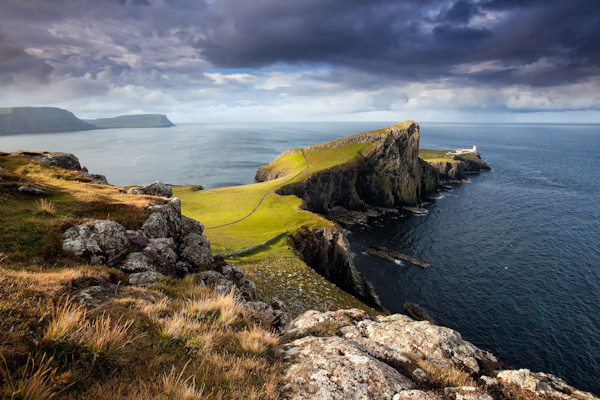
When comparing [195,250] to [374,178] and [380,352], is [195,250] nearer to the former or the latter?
[380,352]

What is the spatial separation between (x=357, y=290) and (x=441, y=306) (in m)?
13.6

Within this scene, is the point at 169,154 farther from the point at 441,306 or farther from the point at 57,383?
the point at 57,383

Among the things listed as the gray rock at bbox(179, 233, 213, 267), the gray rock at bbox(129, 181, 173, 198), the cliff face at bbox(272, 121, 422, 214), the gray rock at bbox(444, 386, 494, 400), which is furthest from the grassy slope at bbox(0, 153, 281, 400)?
the cliff face at bbox(272, 121, 422, 214)

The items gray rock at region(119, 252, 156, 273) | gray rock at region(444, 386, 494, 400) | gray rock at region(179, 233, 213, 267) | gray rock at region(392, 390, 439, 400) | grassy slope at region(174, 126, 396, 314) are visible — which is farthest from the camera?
grassy slope at region(174, 126, 396, 314)

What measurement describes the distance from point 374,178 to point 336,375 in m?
104

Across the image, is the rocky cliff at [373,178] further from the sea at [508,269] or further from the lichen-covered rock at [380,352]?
the lichen-covered rock at [380,352]

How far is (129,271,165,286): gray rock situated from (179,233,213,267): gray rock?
4335 millimetres

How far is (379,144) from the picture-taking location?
114m

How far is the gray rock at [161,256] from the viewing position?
13047 millimetres

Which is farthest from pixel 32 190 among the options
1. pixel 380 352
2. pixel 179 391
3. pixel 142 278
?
pixel 380 352

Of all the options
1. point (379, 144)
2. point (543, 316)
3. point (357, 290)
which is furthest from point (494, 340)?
point (379, 144)

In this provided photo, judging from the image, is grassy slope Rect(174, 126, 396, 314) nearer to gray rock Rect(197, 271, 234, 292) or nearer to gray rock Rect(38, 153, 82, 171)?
gray rock Rect(197, 271, 234, 292)

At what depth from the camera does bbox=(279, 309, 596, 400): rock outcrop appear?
6.27m

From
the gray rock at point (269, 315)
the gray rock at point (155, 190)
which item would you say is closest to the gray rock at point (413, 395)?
the gray rock at point (269, 315)
